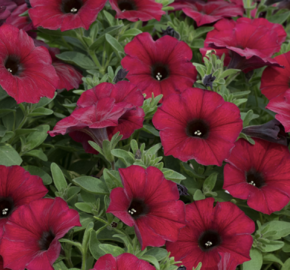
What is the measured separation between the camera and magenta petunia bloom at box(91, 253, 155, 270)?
70 centimetres

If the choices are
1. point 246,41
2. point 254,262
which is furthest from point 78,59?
point 254,262

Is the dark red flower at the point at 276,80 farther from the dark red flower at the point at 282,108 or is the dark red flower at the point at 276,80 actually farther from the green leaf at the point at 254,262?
the green leaf at the point at 254,262

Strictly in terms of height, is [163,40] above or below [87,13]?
below

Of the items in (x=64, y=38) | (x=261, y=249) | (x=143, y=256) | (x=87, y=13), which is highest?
(x=87, y=13)

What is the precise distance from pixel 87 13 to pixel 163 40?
0.22m

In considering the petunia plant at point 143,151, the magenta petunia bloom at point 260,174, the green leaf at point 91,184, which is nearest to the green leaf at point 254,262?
the petunia plant at point 143,151

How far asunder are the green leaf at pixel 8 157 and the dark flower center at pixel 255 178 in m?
0.56

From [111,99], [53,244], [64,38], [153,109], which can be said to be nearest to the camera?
[53,244]

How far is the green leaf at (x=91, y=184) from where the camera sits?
2.79 ft

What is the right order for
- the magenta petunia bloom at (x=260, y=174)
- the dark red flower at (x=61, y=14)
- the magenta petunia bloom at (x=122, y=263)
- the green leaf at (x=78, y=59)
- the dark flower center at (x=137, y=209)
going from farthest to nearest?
1. the green leaf at (x=78, y=59)
2. the dark red flower at (x=61, y=14)
3. the magenta petunia bloom at (x=260, y=174)
4. the dark flower center at (x=137, y=209)
5. the magenta petunia bloom at (x=122, y=263)

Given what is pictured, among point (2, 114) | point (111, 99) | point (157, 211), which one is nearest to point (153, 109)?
point (111, 99)

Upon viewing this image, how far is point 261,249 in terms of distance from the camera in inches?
36.2

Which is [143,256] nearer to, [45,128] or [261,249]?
[261,249]

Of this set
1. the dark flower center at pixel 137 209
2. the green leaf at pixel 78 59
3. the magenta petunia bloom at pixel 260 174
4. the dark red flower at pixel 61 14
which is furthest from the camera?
the green leaf at pixel 78 59
